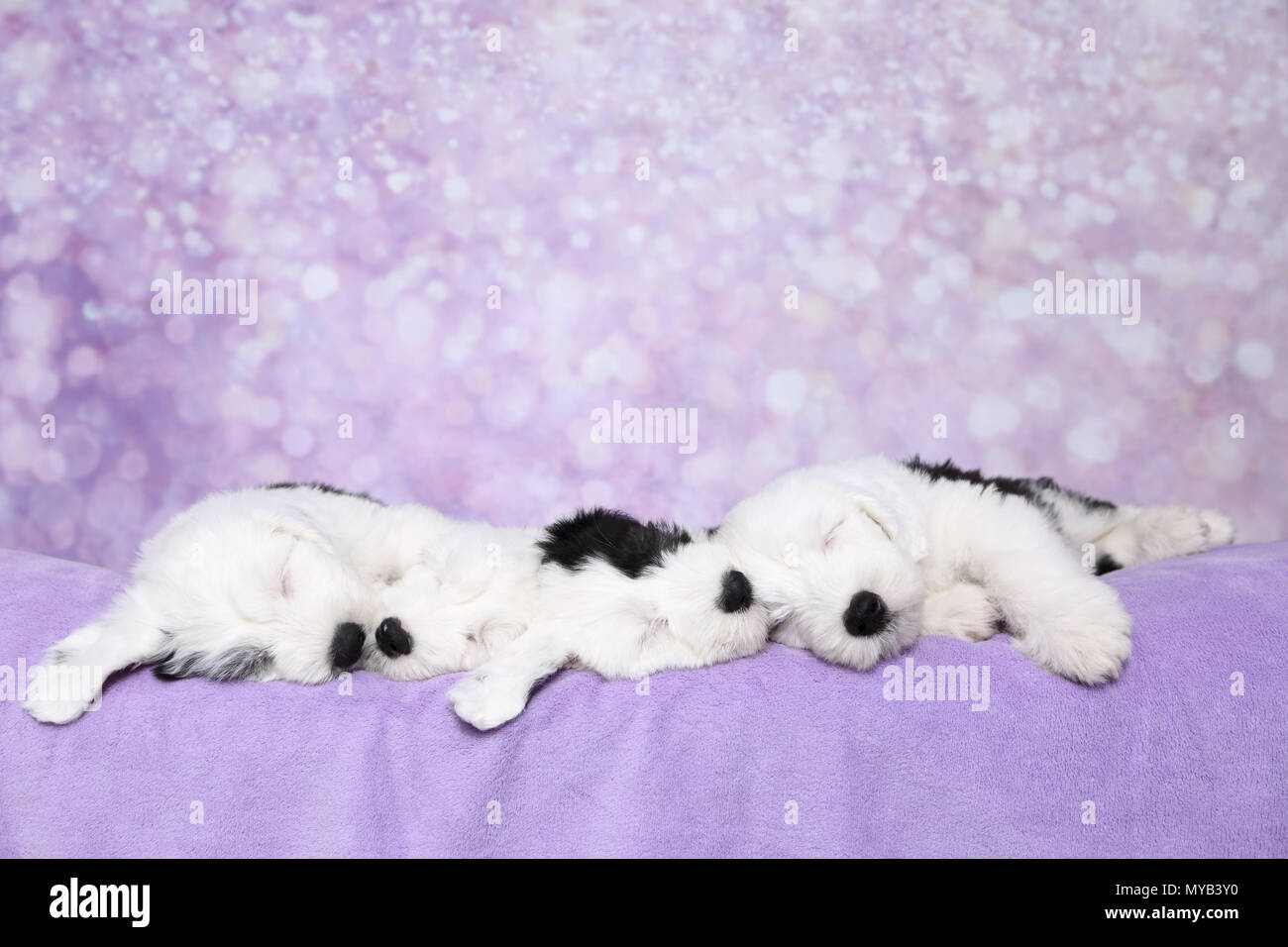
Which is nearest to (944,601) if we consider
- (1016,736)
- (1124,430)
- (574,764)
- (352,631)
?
(1016,736)

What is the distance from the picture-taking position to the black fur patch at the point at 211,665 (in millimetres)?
2664

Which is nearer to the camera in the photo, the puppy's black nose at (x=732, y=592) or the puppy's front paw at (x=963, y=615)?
the puppy's black nose at (x=732, y=592)

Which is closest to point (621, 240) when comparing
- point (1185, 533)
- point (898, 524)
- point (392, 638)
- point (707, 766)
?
point (898, 524)

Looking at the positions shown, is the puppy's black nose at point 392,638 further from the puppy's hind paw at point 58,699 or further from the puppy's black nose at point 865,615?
the puppy's black nose at point 865,615

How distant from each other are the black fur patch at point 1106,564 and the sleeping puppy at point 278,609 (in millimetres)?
1992

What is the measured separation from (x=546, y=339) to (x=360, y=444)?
0.96 m

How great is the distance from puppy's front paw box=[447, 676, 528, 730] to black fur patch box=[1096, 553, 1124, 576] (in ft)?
7.09

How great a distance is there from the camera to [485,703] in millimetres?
2451

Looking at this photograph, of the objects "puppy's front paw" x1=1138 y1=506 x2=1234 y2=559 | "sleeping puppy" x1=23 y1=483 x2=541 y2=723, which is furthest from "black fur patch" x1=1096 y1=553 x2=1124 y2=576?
"sleeping puppy" x1=23 y1=483 x2=541 y2=723
